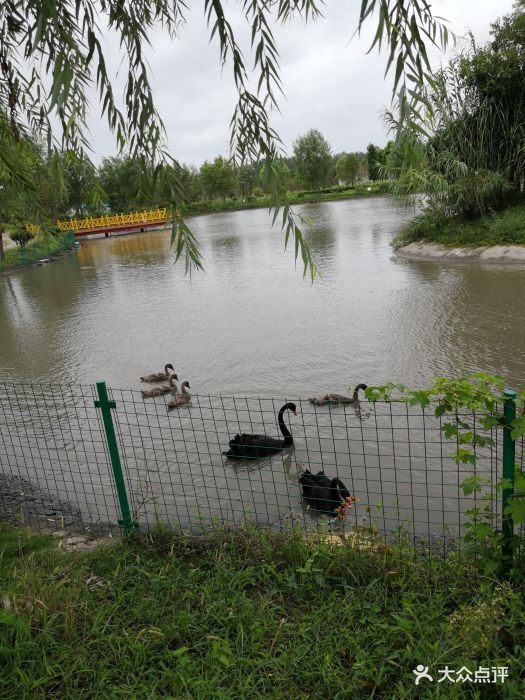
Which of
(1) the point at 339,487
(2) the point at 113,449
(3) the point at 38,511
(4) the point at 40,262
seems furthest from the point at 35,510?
(4) the point at 40,262

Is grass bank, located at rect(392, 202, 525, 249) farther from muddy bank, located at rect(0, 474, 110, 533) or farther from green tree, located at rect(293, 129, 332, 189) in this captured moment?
green tree, located at rect(293, 129, 332, 189)

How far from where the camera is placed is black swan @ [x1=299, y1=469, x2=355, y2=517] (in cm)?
447

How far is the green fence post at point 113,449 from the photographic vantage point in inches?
145

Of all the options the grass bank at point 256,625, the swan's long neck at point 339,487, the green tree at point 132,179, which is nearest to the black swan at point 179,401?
the swan's long neck at point 339,487

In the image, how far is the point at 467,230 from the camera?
16.4 metres

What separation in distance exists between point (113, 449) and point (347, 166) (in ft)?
258

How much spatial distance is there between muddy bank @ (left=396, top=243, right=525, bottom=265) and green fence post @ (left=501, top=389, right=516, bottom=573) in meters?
12.7

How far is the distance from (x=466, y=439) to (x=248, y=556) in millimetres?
1550

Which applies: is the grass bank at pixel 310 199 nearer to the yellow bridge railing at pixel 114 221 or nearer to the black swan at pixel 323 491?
the yellow bridge railing at pixel 114 221

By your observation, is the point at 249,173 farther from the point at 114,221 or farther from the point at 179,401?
the point at 114,221

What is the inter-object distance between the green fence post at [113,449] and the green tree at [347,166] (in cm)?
7700

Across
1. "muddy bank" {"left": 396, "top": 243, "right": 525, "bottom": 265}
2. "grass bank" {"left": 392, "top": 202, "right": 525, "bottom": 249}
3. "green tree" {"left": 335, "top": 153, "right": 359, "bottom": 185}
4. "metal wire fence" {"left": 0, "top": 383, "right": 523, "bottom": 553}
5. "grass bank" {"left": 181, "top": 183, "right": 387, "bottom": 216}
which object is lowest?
"metal wire fence" {"left": 0, "top": 383, "right": 523, "bottom": 553}

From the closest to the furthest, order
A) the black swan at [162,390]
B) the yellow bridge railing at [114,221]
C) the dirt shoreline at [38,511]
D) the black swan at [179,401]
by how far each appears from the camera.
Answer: the dirt shoreline at [38,511] → the black swan at [179,401] → the black swan at [162,390] → the yellow bridge railing at [114,221]

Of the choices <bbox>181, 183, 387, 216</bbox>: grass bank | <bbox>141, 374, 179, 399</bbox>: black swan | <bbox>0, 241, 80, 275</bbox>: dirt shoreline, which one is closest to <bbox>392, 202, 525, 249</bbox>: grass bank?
<bbox>141, 374, 179, 399</bbox>: black swan
